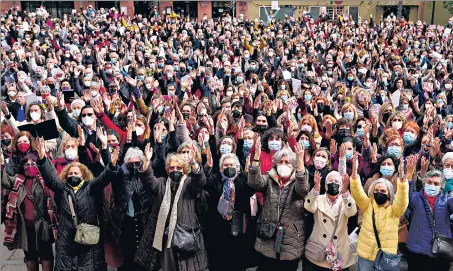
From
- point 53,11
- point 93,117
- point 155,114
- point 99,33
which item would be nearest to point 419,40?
point 99,33

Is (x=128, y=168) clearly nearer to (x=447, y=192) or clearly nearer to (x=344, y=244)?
(x=344, y=244)

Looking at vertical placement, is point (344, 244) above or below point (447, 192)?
below

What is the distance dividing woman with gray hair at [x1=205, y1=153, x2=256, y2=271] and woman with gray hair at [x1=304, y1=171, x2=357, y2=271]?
2.06ft

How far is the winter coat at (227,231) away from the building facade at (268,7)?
92.4 ft

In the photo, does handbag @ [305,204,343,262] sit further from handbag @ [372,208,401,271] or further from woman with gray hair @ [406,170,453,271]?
woman with gray hair @ [406,170,453,271]

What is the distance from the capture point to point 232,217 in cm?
473

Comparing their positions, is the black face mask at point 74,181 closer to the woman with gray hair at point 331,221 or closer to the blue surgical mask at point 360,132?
the woman with gray hair at point 331,221

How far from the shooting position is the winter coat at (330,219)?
4.39 metres

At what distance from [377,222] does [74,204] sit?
2.68 m

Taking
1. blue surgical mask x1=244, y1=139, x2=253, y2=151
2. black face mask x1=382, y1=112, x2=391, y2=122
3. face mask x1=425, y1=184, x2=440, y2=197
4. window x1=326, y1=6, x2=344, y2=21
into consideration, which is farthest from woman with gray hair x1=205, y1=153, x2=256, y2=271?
window x1=326, y1=6, x2=344, y2=21

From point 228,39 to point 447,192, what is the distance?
42.3ft

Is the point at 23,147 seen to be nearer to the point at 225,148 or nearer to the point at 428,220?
the point at 225,148

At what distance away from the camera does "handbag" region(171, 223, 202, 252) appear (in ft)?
14.4

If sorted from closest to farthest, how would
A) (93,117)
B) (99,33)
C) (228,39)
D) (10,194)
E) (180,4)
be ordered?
(10,194) → (93,117) → (228,39) → (99,33) → (180,4)
